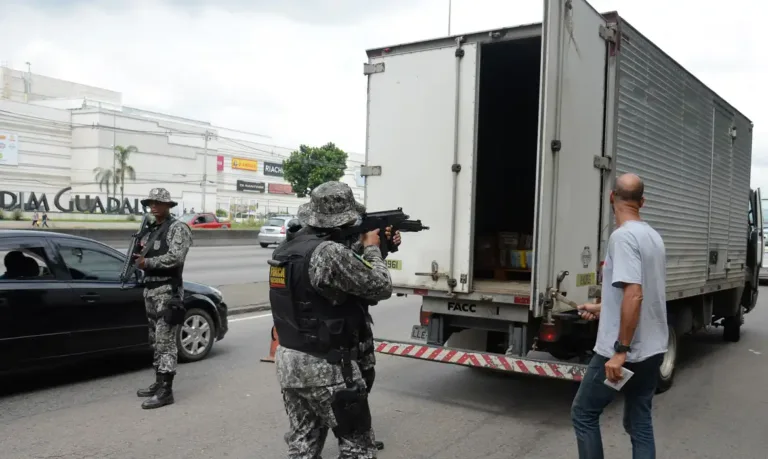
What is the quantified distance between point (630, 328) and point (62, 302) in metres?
4.85

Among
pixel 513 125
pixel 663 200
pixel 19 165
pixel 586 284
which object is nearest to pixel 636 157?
pixel 663 200

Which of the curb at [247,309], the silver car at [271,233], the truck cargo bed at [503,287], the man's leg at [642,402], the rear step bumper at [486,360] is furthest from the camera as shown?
the silver car at [271,233]

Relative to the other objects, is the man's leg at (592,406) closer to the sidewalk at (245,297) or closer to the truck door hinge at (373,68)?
the truck door hinge at (373,68)

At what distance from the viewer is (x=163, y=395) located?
18.1 ft

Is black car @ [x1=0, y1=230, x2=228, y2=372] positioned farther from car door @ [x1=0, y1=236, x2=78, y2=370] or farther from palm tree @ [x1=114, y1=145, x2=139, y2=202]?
palm tree @ [x1=114, y1=145, x2=139, y2=202]

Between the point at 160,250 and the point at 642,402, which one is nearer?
the point at 642,402

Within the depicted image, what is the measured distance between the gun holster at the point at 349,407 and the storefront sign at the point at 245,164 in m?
84.4

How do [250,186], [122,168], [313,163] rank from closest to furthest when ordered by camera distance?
[313,163] → [122,168] → [250,186]

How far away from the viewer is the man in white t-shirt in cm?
330

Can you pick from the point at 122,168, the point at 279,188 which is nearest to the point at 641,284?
the point at 122,168

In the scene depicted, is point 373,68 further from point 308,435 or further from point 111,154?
point 111,154

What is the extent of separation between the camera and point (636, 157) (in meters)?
5.85

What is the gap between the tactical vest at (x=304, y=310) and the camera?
9.98 feet

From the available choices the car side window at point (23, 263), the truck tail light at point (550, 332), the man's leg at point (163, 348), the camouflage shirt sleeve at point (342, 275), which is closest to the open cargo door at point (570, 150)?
the truck tail light at point (550, 332)
